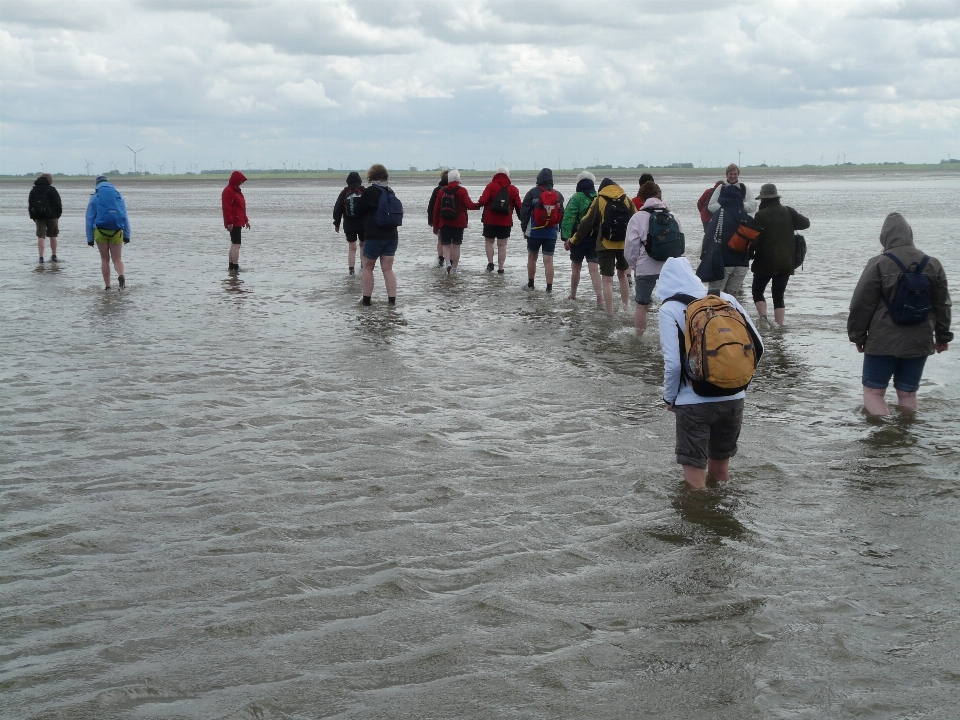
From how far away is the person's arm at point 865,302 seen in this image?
7.61 m

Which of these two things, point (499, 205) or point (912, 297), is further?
point (499, 205)

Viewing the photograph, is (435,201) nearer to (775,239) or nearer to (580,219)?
(580,219)

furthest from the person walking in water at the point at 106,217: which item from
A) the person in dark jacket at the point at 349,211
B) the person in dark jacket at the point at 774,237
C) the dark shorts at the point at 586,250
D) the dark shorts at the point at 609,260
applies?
the person in dark jacket at the point at 774,237

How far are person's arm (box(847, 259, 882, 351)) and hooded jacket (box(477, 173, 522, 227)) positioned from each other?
405 inches

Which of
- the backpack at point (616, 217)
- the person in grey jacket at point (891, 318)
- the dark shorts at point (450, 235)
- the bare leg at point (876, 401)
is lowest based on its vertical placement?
the bare leg at point (876, 401)

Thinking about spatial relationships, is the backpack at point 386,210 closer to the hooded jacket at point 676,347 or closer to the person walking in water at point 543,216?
the person walking in water at point 543,216

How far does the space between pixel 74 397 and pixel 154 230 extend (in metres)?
26.7

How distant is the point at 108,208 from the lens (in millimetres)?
15469

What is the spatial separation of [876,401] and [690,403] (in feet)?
9.89

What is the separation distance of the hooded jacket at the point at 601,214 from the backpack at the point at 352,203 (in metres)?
3.72

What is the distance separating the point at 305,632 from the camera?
4.59 meters

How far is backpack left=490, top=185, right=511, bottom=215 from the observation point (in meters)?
17.7

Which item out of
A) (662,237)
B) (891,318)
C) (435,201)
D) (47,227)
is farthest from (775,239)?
(47,227)

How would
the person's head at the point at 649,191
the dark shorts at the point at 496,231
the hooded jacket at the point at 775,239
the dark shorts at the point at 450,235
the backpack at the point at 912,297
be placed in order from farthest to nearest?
the dark shorts at the point at 450,235 < the dark shorts at the point at 496,231 < the hooded jacket at the point at 775,239 < the person's head at the point at 649,191 < the backpack at the point at 912,297
